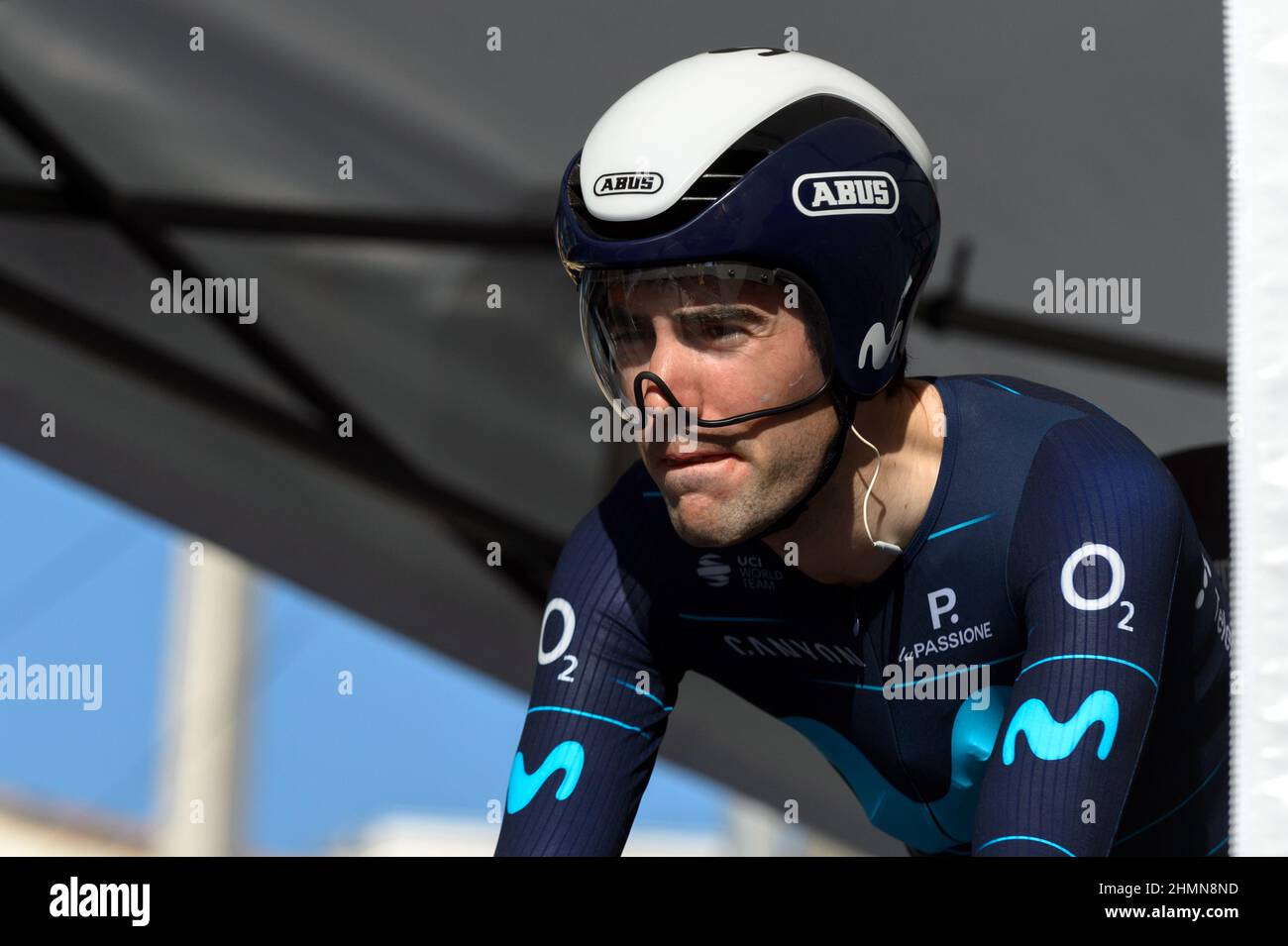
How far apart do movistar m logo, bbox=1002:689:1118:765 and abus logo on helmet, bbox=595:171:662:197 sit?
70 cm

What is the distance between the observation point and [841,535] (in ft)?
6.79

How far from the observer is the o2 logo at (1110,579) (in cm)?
176

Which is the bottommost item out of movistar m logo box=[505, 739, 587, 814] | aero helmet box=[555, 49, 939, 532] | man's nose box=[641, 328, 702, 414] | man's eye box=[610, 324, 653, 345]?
movistar m logo box=[505, 739, 587, 814]

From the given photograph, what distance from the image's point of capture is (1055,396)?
2.12 m

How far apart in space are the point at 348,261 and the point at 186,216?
56cm

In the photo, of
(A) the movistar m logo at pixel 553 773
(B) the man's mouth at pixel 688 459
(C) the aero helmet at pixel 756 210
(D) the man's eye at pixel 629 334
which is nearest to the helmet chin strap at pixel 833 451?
(C) the aero helmet at pixel 756 210

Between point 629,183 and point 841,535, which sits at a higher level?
point 629,183

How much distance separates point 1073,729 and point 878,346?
0.51 metres

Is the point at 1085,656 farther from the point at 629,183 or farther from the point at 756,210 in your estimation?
the point at 629,183

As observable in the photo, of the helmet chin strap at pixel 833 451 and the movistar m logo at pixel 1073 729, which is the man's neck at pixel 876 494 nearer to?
the helmet chin strap at pixel 833 451

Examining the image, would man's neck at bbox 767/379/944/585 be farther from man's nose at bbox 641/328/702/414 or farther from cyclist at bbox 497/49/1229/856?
man's nose at bbox 641/328/702/414

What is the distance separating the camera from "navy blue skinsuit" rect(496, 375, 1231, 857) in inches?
69.6

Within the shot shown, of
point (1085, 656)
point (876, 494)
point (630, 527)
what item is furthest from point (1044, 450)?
point (630, 527)

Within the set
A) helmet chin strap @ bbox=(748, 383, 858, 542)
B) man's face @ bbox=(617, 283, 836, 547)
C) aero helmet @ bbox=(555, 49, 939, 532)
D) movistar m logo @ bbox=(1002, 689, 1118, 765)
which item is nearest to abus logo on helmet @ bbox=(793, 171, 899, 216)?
aero helmet @ bbox=(555, 49, 939, 532)
